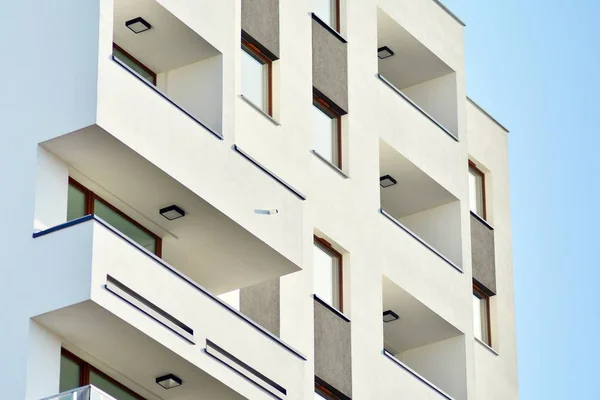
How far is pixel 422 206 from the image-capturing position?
46.0m

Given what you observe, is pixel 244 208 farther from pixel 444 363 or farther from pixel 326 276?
pixel 444 363

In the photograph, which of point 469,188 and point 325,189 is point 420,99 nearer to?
point 469,188

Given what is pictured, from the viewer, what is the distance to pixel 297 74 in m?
39.9

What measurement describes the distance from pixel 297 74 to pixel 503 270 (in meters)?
10.3

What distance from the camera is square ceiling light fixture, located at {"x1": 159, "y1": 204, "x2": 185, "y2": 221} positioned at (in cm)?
3450

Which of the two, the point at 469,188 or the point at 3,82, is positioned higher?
the point at 469,188

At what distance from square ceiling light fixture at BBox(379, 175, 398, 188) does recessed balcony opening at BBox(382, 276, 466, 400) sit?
10.6 feet

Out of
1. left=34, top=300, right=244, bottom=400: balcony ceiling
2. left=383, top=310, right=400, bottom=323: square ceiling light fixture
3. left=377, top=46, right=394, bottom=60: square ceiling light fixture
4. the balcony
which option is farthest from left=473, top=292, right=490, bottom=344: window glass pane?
left=34, top=300, right=244, bottom=400: balcony ceiling

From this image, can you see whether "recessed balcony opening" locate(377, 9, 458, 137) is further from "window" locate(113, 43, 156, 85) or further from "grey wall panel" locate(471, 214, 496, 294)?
"window" locate(113, 43, 156, 85)

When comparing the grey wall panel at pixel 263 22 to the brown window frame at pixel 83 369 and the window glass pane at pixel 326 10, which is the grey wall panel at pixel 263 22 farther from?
the brown window frame at pixel 83 369

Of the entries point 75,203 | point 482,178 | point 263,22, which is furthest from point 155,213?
point 482,178

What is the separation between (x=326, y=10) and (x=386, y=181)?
4581 millimetres

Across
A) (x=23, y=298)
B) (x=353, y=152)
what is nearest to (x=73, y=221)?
(x=23, y=298)

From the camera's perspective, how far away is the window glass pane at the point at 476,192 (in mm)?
47844
